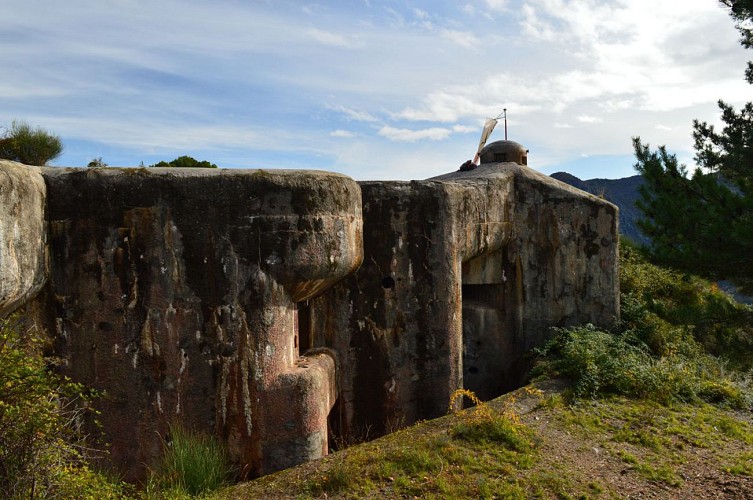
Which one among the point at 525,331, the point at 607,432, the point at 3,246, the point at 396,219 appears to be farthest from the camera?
the point at 525,331

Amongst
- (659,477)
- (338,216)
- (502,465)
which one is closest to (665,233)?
(659,477)

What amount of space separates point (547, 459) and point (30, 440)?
394 centimetres

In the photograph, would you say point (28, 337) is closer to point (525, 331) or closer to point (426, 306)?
point (426, 306)

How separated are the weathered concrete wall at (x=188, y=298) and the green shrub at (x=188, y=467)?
11 cm

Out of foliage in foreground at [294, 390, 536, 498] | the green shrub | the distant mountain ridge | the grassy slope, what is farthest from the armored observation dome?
the distant mountain ridge

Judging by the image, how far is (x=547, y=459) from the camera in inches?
199

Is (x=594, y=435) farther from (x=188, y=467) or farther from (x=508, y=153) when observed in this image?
(x=508, y=153)

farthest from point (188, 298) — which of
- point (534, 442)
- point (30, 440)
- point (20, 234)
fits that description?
point (534, 442)

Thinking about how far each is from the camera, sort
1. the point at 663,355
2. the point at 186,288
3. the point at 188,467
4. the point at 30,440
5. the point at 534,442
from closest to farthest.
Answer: the point at 30,440 < the point at 188,467 < the point at 186,288 < the point at 534,442 < the point at 663,355

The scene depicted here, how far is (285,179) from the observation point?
485 centimetres

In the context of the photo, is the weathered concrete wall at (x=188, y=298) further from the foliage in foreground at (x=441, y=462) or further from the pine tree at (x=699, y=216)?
the pine tree at (x=699, y=216)

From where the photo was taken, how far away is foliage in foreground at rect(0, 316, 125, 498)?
3.54 metres

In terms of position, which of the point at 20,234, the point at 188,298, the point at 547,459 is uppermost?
the point at 20,234

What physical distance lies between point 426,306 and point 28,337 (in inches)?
146
